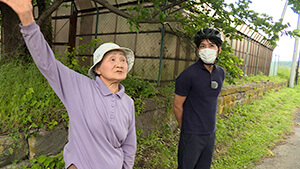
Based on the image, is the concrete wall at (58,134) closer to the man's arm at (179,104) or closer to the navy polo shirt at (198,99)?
the man's arm at (179,104)

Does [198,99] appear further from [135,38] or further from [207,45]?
[135,38]

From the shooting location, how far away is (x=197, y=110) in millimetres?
2750

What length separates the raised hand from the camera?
1.39 meters

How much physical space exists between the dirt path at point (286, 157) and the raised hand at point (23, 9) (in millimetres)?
4659

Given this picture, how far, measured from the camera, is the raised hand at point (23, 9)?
139 centimetres

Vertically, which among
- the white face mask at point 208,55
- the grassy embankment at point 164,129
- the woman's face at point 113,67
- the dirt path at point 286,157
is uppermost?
the white face mask at point 208,55

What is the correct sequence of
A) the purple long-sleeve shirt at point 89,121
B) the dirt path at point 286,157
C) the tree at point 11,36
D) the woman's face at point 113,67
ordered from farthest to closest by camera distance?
the tree at point 11,36, the dirt path at point 286,157, the woman's face at point 113,67, the purple long-sleeve shirt at point 89,121

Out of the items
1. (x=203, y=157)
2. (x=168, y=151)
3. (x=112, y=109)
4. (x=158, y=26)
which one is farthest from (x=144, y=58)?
(x=112, y=109)

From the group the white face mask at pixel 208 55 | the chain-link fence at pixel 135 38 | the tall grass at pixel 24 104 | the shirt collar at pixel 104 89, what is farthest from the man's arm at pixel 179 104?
the chain-link fence at pixel 135 38

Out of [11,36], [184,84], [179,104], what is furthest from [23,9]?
[11,36]

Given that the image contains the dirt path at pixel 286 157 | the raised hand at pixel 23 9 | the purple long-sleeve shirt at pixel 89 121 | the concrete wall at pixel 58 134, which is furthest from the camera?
the dirt path at pixel 286 157

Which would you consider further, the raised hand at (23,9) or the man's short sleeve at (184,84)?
the man's short sleeve at (184,84)

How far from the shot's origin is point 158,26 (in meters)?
6.07

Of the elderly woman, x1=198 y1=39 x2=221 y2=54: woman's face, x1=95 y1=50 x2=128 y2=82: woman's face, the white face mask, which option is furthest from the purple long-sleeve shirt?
x1=198 y1=39 x2=221 y2=54: woman's face
